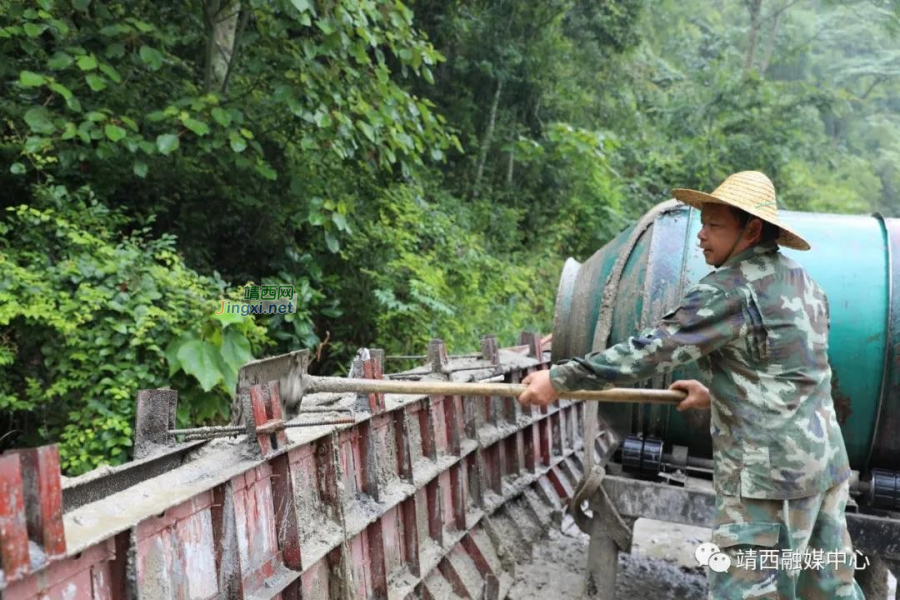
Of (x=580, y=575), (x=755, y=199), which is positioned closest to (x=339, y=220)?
Result: (x=580, y=575)

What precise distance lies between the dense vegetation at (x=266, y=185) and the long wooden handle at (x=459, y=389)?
5.22ft

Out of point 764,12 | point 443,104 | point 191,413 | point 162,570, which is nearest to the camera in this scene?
point 162,570

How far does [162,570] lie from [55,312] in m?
2.45

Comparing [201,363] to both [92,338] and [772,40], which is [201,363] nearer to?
[92,338]

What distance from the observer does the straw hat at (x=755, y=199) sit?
8.25 ft

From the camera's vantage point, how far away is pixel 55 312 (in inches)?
154

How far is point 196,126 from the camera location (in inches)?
186

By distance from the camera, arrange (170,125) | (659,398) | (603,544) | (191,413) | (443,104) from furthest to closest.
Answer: (443,104) → (170,125) → (191,413) → (603,544) → (659,398)

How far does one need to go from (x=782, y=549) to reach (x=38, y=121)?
4996mm

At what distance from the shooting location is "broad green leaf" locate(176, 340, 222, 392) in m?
4.11

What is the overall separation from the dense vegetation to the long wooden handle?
1.59 meters

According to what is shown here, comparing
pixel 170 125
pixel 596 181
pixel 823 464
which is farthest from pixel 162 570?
pixel 596 181

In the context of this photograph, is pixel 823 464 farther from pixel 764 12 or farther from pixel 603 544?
pixel 764 12

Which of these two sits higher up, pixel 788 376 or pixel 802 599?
pixel 788 376
